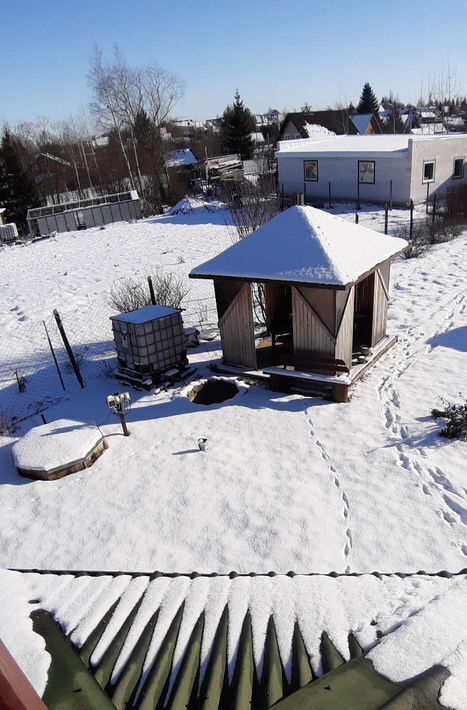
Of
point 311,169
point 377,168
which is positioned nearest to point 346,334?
point 377,168

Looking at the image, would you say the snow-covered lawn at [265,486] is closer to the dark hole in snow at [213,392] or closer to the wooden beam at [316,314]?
the dark hole in snow at [213,392]

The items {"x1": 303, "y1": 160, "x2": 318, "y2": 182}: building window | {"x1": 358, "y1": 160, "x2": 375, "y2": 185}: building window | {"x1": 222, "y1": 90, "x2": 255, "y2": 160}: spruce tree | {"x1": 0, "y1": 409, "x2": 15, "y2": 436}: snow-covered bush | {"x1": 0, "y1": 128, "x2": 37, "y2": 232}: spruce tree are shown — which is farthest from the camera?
{"x1": 222, "y1": 90, "x2": 255, "y2": 160}: spruce tree

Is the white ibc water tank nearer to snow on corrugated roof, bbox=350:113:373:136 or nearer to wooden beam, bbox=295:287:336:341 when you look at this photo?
wooden beam, bbox=295:287:336:341

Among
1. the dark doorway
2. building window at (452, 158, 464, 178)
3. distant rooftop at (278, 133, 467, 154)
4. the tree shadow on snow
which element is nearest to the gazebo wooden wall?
the dark doorway

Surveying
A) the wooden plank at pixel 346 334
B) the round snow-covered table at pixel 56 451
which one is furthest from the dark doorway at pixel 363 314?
the round snow-covered table at pixel 56 451

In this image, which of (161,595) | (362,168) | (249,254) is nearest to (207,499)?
(161,595)

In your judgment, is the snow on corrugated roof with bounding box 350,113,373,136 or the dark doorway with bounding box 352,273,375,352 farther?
the snow on corrugated roof with bounding box 350,113,373,136

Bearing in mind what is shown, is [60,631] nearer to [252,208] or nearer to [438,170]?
[252,208]
